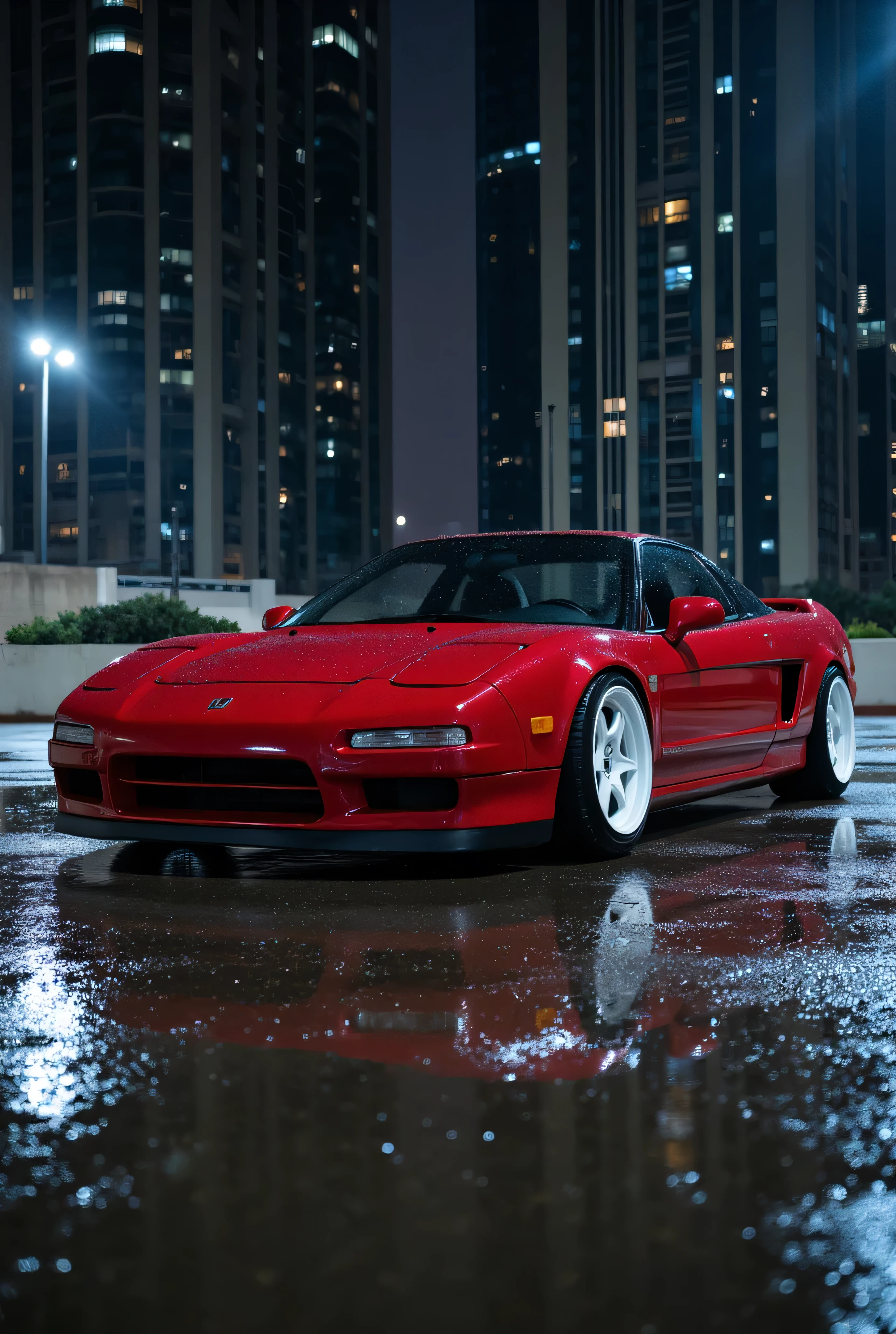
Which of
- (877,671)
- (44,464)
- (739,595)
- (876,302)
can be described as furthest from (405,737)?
(876,302)

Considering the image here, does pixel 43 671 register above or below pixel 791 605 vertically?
below

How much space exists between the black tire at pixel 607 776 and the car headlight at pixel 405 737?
1.85ft

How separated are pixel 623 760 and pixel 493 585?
4.00 feet

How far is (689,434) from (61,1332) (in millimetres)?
101688

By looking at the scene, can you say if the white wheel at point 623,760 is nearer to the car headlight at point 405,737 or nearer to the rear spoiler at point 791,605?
the car headlight at point 405,737

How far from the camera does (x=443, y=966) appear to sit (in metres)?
3.55

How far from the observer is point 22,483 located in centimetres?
9581

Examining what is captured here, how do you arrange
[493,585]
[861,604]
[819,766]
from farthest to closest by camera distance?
[861,604]
[819,766]
[493,585]

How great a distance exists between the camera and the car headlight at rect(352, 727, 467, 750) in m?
4.68

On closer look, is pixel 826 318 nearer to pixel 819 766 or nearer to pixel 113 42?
pixel 113 42

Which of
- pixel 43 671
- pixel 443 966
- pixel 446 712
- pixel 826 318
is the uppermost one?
pixel 826 318

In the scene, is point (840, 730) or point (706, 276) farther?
point (706, 276)

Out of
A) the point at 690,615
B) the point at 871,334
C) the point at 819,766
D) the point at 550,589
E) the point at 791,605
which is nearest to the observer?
the point at 690,615

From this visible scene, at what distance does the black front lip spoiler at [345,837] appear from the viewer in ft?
15.3
